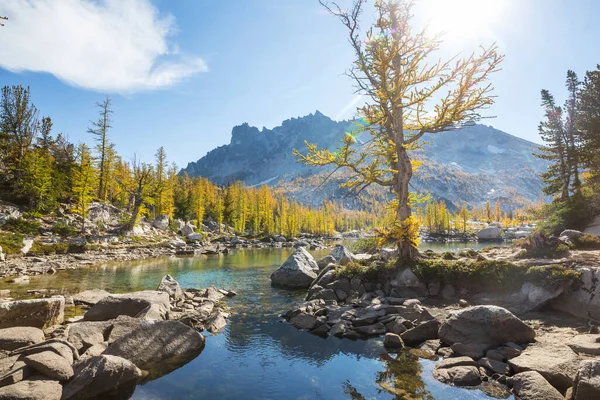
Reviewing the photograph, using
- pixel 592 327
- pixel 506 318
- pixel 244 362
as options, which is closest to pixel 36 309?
pixel 244 362

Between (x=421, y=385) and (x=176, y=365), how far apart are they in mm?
6437

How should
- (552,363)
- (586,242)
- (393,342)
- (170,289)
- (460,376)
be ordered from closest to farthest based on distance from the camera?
1. (552,363)
2. (460,376)
3. (393,342)
4. (170,289)
5. (586,242)

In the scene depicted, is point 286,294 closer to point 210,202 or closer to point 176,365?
point 176,365

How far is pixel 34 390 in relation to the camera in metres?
6.27

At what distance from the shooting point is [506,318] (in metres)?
9.16

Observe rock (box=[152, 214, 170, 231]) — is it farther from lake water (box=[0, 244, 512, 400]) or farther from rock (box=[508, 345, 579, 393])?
rock (box=[508, 345, 579, 393])

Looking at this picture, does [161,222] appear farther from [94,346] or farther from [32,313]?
[94,346]

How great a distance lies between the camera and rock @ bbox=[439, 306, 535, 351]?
910cm

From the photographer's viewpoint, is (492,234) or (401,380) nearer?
(401,380)

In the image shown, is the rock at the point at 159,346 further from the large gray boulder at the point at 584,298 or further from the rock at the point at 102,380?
the large gray boulder at the point at 584,298

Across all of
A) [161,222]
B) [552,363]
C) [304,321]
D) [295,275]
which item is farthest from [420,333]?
[161,222]

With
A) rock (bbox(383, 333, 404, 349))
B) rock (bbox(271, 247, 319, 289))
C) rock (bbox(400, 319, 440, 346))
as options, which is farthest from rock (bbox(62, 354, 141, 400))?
rock (bbox(271, 247, 319, 289))

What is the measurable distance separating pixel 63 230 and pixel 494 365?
46.2 metres

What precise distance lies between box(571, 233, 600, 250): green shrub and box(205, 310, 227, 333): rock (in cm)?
1865
